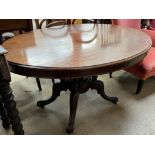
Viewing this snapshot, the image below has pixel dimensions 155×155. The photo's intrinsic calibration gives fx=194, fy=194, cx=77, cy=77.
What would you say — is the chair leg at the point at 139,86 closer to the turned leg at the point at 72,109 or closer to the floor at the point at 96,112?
the floor at the point at 96,112

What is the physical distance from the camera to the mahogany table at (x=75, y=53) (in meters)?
1.14

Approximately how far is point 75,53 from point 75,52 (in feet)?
0.06

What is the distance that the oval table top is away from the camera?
114 cm

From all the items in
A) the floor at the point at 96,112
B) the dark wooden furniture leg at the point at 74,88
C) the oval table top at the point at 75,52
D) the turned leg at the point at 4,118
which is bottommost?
the floor at the point at 96,112

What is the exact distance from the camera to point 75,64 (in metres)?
1.14

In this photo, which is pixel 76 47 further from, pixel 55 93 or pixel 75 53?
pixel 55 93

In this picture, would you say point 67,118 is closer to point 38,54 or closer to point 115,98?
point 115,98

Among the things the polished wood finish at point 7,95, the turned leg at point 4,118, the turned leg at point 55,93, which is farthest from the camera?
the turned leg at point 55,93

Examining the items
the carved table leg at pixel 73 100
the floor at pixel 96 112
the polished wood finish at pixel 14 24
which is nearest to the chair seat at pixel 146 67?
the floor at pixel 96 112

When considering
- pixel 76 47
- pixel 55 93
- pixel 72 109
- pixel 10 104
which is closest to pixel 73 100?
pixel 72 109

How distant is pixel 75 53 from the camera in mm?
1301

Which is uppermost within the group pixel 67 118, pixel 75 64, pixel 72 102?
pixel 75 64

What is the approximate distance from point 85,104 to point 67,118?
285 millimetres
